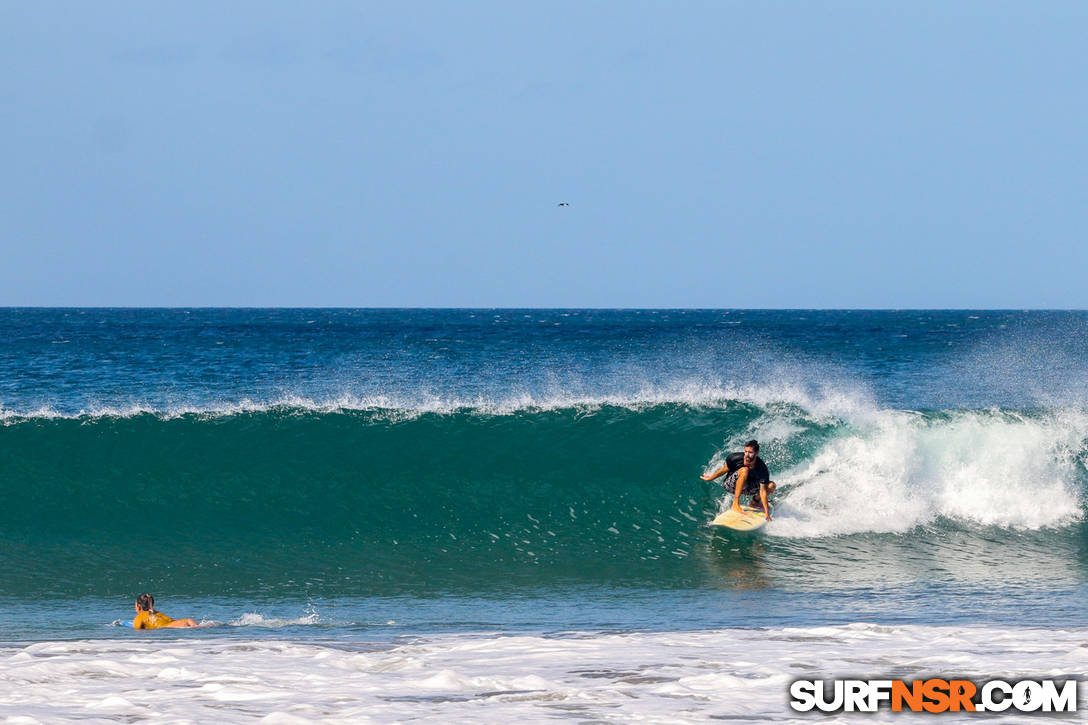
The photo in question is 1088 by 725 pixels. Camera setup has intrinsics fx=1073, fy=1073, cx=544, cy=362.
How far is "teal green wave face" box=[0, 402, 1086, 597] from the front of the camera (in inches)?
467

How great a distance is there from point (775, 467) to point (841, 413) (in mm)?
1833

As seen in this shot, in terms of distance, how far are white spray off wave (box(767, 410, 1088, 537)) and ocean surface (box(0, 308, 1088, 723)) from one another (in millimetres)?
47

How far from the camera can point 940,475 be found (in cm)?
1479

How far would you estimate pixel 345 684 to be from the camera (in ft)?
21.0

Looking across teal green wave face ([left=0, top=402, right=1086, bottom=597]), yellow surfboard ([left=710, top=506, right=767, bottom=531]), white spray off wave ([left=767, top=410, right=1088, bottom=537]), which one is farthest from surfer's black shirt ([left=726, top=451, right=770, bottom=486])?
teal green wave face ([left=0, top=402, right=1086, bottom=597])

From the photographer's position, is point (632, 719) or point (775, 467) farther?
point (775, 467)

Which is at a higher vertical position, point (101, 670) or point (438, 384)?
point (438, 384)

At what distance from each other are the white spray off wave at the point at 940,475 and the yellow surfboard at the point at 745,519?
0.55 ft

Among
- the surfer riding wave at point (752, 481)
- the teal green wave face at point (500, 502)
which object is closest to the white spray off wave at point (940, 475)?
the teal green wave face at point (500, 502)

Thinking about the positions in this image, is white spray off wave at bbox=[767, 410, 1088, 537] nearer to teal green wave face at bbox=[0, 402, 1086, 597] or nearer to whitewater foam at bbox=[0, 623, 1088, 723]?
teal green wave face at bbox=[0, 402, 1086, 597]

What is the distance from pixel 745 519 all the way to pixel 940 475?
11.0 feet

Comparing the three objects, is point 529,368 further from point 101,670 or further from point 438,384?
point 101,670

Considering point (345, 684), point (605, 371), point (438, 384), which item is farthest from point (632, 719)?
point (605, 371)

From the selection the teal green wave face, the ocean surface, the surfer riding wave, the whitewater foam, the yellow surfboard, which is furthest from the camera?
the surfer riding wave
